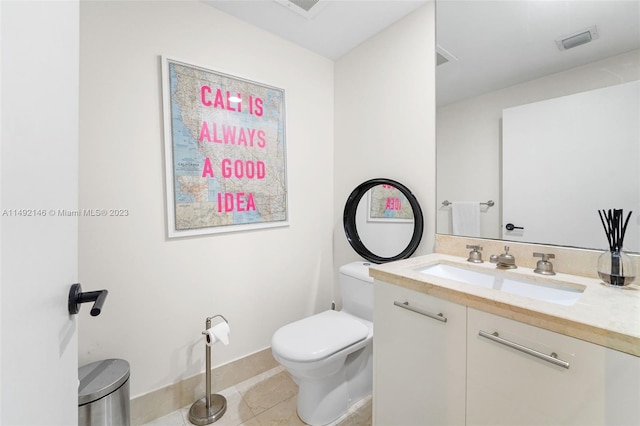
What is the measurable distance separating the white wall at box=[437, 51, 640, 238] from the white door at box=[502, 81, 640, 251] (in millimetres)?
37

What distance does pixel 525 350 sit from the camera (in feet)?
2.41

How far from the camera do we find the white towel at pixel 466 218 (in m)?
1.42

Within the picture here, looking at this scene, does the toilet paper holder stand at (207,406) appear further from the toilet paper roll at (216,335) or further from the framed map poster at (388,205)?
the framed map poster at (388,205)

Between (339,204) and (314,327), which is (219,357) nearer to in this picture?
(314,327)

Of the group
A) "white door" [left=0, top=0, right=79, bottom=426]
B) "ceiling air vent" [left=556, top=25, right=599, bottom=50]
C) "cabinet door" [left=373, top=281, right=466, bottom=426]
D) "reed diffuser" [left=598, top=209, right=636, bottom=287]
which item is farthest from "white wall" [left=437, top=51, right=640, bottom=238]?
"white door" [left=0, top=0, right=79, bottom=426]

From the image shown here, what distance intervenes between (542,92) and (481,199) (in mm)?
533

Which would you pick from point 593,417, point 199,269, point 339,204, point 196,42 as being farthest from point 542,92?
point 199,269

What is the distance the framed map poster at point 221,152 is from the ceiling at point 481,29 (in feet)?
1.54

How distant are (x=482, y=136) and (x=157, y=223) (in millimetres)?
1814

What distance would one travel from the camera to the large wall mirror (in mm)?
1023

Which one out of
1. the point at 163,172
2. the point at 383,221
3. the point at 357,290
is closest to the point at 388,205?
the point at 383,221

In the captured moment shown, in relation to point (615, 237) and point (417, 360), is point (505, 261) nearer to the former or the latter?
point (615, 237)

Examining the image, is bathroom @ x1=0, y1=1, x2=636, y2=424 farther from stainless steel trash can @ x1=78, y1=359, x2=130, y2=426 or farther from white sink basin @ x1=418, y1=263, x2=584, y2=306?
white sink basin @ x1=418, y1=263, x2=584, y2=306

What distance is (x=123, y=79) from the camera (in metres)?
1.35
